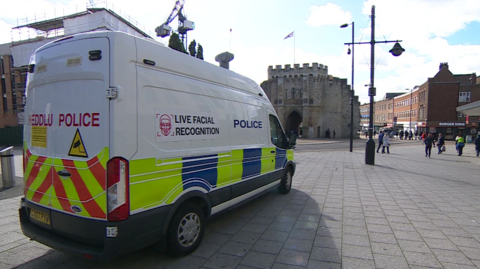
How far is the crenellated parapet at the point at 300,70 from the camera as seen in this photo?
44.9 m

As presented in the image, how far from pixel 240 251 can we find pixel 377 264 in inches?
68.6

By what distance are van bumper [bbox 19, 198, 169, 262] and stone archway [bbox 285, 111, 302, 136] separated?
45004 mm

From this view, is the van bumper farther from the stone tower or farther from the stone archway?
the stone archway

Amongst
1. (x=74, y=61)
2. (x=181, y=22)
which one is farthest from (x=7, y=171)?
(x=181, y=22)

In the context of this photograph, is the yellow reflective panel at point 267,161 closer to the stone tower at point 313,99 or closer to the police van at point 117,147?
the police van at point 117,147

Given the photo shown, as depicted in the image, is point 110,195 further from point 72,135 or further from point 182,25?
point 182,25

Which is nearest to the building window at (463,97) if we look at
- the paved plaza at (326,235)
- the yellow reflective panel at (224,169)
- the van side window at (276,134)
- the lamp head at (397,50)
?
the lamp head at (397,50)

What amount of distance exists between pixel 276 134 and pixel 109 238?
422cm

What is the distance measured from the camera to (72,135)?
9.62ft

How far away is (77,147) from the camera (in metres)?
2.88

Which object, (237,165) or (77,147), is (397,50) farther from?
(77,147)

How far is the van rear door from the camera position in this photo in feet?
8.98

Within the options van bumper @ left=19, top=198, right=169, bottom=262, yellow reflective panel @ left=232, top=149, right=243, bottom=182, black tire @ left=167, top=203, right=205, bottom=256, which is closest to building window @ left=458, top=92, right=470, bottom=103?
yellow reflective panel @ left=232, top=149, right=243, bottom=182

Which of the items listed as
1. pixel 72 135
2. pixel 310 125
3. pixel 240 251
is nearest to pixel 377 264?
pixel 240 251
